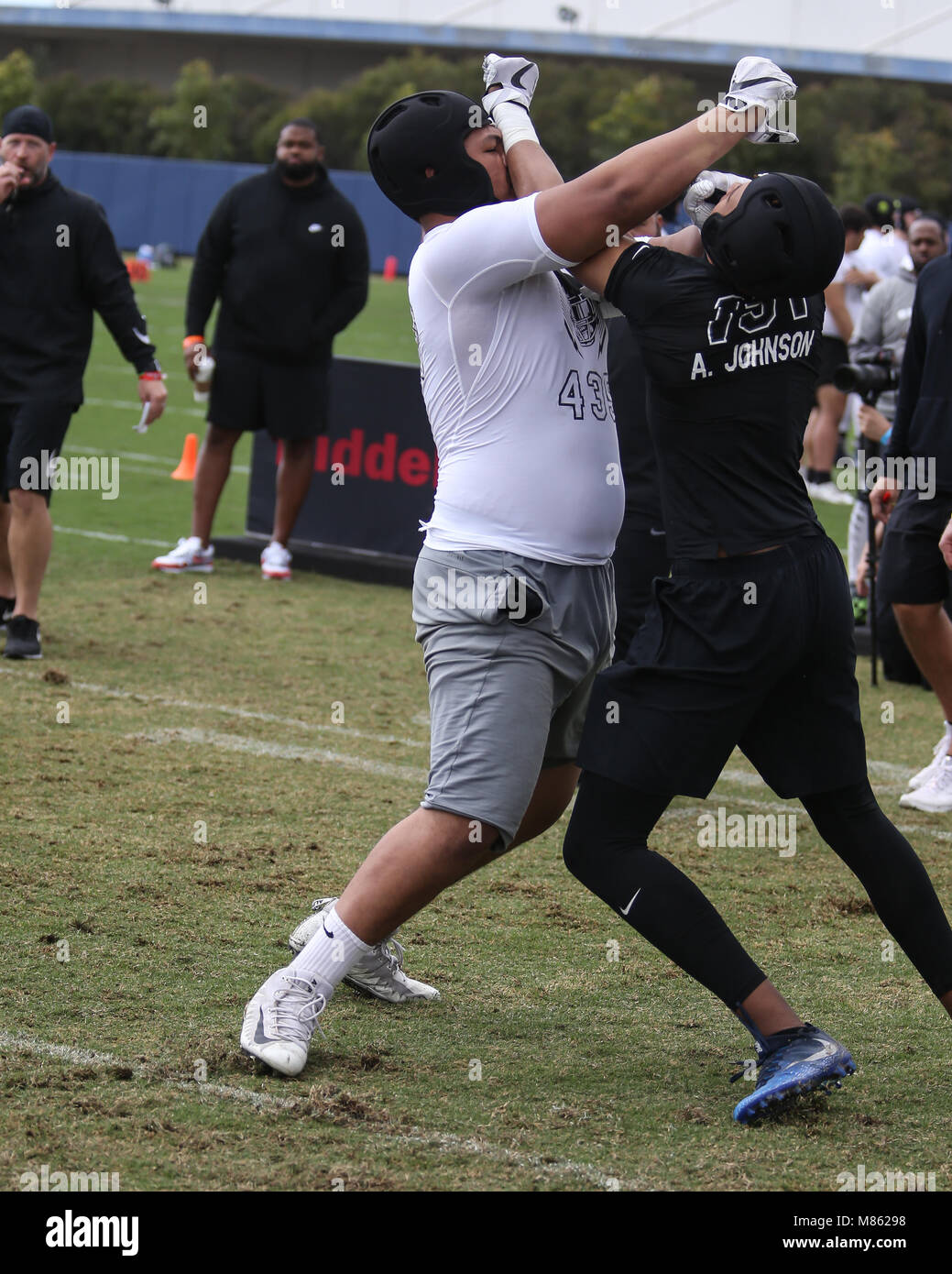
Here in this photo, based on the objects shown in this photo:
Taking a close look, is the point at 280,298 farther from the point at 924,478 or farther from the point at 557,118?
the point at 557,118

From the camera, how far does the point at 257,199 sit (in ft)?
32.1

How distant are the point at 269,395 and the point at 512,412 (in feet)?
20.9

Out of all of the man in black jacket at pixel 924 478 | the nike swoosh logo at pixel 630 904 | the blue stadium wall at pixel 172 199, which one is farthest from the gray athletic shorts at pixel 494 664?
the blue stadium wall at pixel 172 199

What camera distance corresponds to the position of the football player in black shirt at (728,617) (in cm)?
328

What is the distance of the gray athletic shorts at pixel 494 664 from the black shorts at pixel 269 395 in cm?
629

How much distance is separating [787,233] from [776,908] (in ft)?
7.45

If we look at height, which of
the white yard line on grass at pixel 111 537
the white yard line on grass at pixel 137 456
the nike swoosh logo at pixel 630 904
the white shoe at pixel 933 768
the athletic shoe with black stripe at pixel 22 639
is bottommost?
the white shoe at pixel 933 768

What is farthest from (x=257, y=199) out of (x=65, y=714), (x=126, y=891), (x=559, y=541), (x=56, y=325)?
(x=559, y=541)

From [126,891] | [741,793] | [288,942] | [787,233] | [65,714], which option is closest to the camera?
[787,233]

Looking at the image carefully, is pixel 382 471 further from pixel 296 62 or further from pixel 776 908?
pixel 296 62

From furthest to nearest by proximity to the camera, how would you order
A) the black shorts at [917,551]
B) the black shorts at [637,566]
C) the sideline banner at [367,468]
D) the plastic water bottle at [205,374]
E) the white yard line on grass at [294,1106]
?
the sideline banner at [367,468] → the plastic water bottle at [205,374] → the black shorts at [917,551] → the black shorts at [637,566] → the white yard line on grass at [294,1106]

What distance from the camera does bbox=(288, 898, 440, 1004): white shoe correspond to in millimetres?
3980

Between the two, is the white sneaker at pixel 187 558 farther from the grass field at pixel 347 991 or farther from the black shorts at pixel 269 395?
the grass field at pixel 347 991

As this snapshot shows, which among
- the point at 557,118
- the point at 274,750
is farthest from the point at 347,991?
the point at 557,118
